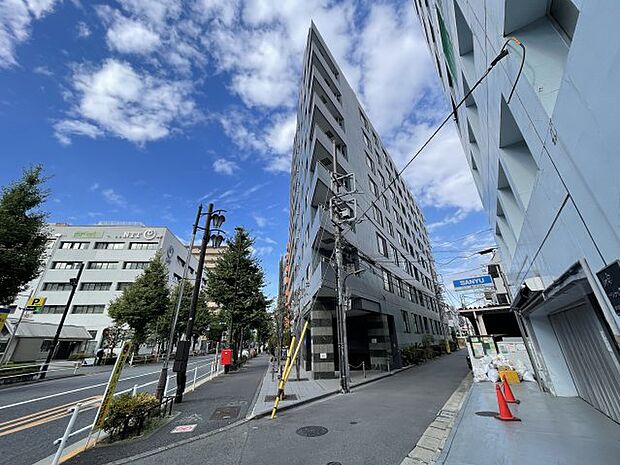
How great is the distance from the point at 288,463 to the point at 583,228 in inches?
218

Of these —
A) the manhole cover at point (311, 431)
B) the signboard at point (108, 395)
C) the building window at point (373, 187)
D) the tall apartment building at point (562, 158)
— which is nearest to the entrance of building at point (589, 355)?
the tall apartment building at point (562, 158)

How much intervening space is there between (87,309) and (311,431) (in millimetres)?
45654

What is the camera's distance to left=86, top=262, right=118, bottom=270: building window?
135 feet

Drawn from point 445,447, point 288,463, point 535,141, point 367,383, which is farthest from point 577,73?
point 367,383

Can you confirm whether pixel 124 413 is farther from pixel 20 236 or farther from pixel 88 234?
pixel 88 234

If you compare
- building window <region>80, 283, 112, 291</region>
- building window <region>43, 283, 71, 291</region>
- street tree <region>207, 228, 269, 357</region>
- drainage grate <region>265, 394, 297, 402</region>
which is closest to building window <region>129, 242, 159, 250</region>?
building window <region>80, 283, 112, 291</region>

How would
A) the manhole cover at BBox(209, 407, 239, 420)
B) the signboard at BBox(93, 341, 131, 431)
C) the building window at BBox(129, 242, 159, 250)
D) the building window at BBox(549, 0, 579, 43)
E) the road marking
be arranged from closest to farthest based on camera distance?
1. the building window at BBox(549, 0, 579, 43)
2. the signboard at BBox(93, 341, 131, 431)
3. the road marking
4. the manhole cover at BBox(209, 407, 239, 420)
5. the building window at BBox(129, 242, 159, 250)

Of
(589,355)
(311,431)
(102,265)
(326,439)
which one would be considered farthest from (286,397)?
(102,265)

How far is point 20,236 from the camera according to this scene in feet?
47.3

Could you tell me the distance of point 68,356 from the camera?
32344 millimetres

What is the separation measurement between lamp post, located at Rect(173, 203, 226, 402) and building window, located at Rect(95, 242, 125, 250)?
137 ft

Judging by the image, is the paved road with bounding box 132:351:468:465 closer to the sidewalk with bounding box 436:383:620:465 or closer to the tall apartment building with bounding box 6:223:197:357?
the sidewalk with bounding box 436:383:620:465

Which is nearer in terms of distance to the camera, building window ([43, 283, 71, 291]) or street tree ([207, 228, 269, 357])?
street tree ([207, 228, 269, 357])

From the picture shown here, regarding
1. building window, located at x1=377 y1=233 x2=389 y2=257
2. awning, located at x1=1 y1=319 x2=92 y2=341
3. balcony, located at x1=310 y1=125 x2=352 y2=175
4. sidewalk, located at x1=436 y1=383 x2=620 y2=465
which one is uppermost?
balcony, located at x1=310 y1=125 x2=352 y2=175
